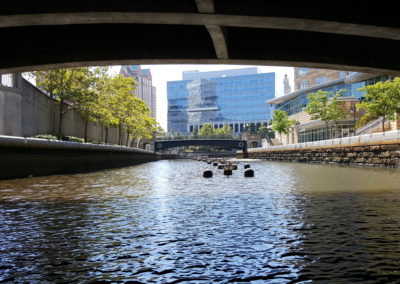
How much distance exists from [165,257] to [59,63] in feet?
45.8

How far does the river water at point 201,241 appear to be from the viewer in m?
5.88

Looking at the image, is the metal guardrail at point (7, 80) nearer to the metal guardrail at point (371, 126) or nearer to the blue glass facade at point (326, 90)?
the metal guardrail at point (371, 126)

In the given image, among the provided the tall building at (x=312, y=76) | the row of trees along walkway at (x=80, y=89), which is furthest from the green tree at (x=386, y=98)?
the tall building at (x=312, y=76)

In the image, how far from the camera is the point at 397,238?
318 inches

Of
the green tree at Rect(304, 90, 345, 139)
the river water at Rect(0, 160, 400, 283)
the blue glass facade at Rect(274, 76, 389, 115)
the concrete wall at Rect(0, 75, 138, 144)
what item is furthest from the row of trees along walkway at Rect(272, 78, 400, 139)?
the river water at Rect(0, 160, 400, 283)

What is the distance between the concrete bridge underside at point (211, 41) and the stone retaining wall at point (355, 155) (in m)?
18.4

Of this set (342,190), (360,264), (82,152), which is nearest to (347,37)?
(342,190)

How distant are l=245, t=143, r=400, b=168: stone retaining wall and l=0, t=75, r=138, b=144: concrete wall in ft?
103

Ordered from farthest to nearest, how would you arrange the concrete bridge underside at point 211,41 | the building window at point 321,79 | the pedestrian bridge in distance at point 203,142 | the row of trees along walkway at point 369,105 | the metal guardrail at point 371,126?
the pedestrian bridge in distance at point 203,142
the building window at point 321,79
the metal guardrail at point 371,126
the row of trees along walkway at point 369,105
the concrete bridge underside at point 211,41

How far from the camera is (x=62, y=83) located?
1796 inches

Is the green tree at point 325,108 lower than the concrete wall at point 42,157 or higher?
higher

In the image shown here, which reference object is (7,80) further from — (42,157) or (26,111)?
(42,157)

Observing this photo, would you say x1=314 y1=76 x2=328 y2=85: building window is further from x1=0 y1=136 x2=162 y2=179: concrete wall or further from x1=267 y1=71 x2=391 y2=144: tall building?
x1=0 y1=136 x2=162 y2=179: concrete wall

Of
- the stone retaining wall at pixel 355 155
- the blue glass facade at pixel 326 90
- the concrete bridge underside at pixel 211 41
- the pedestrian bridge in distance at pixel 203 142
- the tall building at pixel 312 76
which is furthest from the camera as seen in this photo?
the pedestrian bridge in distance at pixel 203 142
